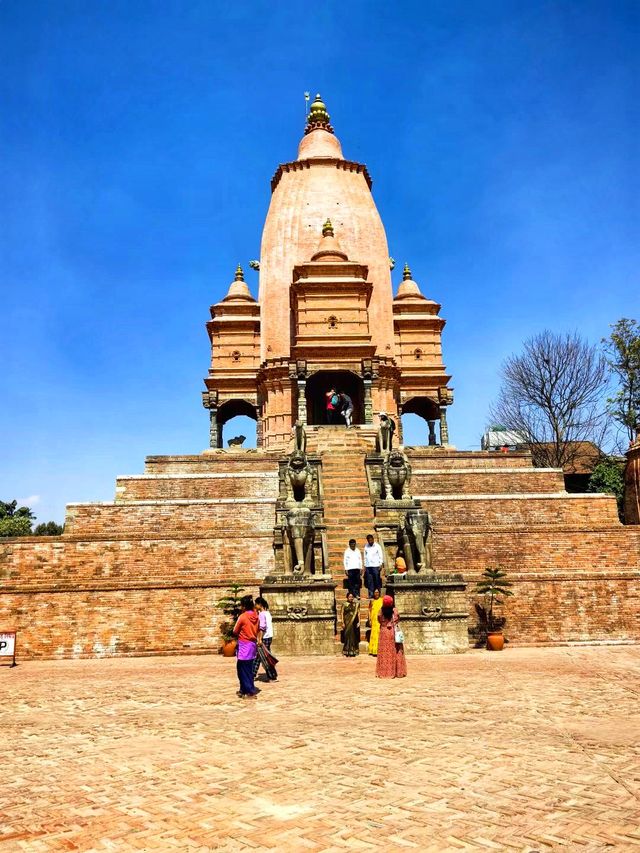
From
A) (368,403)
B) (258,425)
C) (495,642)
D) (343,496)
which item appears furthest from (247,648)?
(258,425)

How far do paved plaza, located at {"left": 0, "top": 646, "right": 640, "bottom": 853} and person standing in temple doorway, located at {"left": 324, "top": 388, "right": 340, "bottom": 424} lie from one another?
18592mm

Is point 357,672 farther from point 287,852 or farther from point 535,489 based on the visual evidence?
point 535,489

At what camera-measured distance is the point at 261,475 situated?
2047 centimetres

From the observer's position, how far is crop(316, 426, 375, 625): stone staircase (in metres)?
15.5

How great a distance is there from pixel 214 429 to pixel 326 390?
5516 mm

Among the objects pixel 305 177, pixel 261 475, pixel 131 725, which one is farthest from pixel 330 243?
pixel 131 725

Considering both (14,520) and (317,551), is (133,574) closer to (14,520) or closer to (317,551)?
(317,551)

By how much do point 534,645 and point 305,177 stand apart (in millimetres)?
26473

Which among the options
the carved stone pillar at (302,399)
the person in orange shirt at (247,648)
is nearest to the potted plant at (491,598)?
the person in orange shirt at (247,648)

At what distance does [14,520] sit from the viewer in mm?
36875

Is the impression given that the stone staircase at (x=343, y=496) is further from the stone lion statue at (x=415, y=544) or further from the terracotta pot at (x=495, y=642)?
the terracotta pot at (x=495, y=642)

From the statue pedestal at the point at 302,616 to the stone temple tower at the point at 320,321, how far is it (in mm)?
15354

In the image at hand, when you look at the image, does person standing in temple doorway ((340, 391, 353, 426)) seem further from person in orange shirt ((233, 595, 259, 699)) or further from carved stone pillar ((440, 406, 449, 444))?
person in orange shirt ((233, 595, 259, 699))

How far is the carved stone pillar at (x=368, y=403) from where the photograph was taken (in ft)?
87.4
